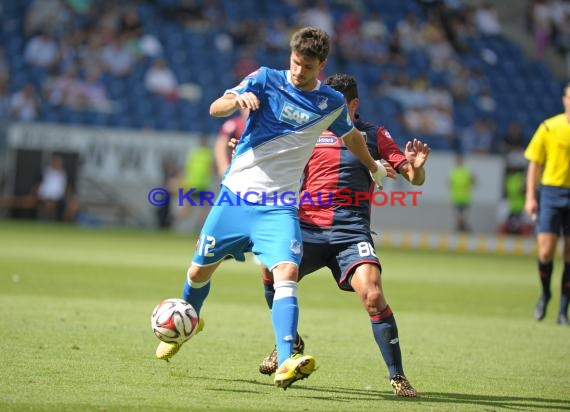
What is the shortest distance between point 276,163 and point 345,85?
115cm

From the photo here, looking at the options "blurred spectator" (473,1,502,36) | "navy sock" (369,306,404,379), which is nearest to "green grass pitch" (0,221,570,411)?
"navy sock" (369,306,404,379)

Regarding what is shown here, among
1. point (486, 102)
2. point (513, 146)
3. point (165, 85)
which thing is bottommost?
point (513, 146)

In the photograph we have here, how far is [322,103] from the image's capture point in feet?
22.8

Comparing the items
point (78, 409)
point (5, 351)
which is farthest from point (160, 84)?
point (78, 409)

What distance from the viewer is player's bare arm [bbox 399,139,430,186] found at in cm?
750

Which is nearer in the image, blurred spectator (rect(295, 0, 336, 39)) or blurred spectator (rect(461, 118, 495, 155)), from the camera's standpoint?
blurred spectator (rect(461, 118, 495, 155))

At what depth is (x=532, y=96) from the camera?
32.8 metres

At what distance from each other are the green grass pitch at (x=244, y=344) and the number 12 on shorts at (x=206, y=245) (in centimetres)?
92

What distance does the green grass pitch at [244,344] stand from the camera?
657 centimetres

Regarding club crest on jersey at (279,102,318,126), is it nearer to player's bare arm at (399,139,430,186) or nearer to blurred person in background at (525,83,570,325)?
player's bare arm at (399,139,430,186)

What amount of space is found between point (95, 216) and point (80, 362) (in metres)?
18.2

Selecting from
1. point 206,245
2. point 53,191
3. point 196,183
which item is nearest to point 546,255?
point 206,245

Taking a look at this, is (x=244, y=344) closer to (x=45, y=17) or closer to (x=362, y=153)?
(x=362, y=153)

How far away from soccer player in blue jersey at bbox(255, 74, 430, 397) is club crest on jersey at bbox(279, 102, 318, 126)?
888 mm
